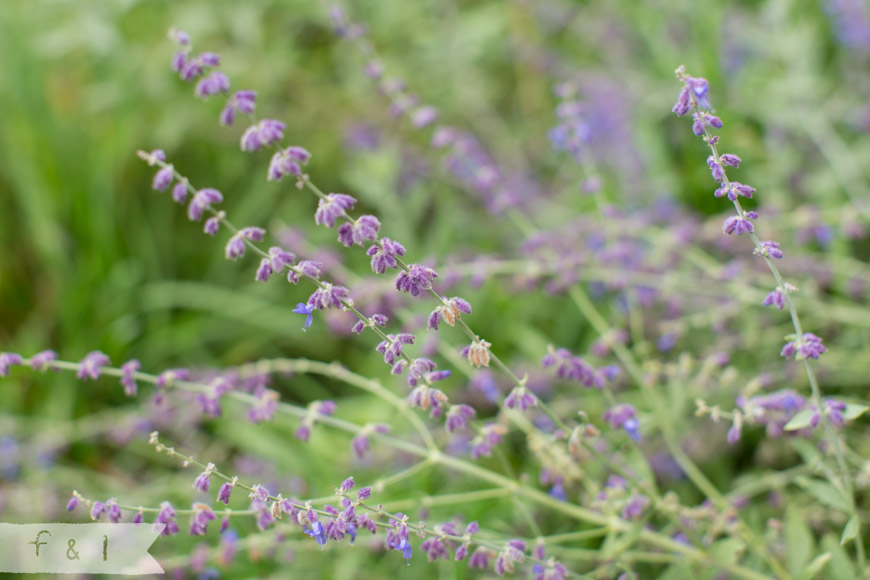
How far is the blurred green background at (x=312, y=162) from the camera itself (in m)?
3.53

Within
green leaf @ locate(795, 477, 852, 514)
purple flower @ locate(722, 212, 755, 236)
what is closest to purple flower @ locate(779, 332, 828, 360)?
purple flower @ locate(722, 212, 755, 236)

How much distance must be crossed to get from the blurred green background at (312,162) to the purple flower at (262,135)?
4.87 feet

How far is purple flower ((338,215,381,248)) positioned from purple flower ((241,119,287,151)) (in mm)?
225

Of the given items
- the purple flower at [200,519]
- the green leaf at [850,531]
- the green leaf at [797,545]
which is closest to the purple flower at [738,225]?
the green leaf at [850,531]

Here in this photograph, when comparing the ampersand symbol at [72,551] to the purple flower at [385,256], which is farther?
the ampersand symbol at [72,551]

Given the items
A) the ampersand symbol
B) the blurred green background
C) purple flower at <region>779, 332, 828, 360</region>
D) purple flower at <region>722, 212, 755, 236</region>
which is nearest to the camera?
purple flower at <region>722, 212, 755, 236</region>

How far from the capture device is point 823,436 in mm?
2283

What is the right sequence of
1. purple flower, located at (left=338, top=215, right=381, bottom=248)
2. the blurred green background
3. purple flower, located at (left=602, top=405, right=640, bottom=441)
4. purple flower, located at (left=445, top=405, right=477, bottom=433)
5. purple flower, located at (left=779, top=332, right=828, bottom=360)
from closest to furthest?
purple flower, located at (left=338, top=215, right=381, bottom=248), purple flower, located at (left=779, top=332, right=828, bottom=360), purple flower, located at (left=445, top=405, right=477, bottom=433), purple flower, located at (left=602, top=405, right=640, bottom=441), the blurred green background

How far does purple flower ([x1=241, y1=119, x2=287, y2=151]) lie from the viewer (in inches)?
59.0

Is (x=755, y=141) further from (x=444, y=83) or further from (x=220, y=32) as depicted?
(x=220, y=32)

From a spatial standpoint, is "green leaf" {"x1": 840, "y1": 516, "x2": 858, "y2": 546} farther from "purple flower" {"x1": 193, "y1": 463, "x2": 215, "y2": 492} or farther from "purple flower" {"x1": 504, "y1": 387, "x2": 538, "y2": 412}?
"purple flower" {"x1": 193, "y1": 463, "x2": 215, "y2": 492}

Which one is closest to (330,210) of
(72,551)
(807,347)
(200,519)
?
(200,519)

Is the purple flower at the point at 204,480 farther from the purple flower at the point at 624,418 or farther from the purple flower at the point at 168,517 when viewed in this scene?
the purple flower at the point at 624,418

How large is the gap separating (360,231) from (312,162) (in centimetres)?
325
